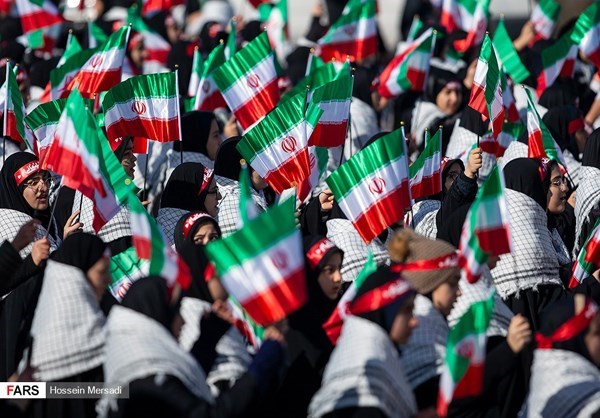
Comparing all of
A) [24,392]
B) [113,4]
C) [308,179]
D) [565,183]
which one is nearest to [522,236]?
[565,183]

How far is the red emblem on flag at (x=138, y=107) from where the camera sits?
10.3 meters

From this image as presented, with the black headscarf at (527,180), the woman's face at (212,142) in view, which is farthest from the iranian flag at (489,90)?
the woman's face at (212,142)

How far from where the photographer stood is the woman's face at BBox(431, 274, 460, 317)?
727 centimetres

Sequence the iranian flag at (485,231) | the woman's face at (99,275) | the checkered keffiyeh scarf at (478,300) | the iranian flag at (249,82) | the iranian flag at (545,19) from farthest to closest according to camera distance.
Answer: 1. the iranian flag at (545,19)
2. the iranian flag at (249,82)
3. the checkered keffiyeh scarf at (478,300)
4. the iranian flag at (485,231)
5. the woman's face at (99,275)

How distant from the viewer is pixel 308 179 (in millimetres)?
9812

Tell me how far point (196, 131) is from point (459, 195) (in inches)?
93.6

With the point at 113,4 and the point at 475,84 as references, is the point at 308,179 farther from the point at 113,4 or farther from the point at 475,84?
the point at 113,4

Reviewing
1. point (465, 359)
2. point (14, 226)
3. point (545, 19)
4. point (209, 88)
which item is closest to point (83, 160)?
point (14, 226)

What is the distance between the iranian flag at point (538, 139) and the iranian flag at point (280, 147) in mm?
1679

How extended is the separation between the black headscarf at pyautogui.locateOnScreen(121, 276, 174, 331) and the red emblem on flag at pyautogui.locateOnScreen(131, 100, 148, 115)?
143 inches

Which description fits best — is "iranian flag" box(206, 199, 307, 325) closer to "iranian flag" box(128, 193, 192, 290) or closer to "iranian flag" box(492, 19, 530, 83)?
"iranian flag" box(128, 193, 192, 290)

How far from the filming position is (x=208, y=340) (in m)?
7.20

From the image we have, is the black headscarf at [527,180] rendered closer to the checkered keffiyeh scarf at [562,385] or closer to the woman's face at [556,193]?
the woman's face at [556,193]

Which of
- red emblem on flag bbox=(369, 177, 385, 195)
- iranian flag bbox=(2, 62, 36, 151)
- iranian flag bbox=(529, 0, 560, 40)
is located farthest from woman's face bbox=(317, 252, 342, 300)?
iranian flag bbox=(529, 0, 560, 40)
